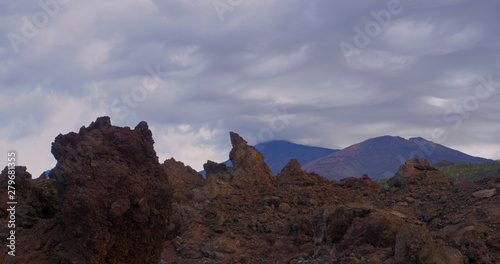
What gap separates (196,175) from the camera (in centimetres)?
2873

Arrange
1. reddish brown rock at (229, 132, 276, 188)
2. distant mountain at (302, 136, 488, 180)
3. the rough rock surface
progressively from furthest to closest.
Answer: distant mountain at (302, 136, 488, 180)
reddish brown rock at (229, 132, 276, 188)
the rough rock surface

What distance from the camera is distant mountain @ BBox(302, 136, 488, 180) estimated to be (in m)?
106

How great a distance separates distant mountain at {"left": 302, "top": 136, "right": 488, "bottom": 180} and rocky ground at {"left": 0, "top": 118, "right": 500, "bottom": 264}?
84.2 metres

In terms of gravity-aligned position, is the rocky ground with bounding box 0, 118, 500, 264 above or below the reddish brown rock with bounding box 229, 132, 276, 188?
below

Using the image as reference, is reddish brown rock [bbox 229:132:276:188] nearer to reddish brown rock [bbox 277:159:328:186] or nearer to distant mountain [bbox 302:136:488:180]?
reddish brown rock [bbox 277:159:328:186]

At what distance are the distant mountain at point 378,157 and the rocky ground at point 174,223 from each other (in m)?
84.2

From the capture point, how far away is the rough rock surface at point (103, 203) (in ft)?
27.6

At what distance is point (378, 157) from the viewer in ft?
417

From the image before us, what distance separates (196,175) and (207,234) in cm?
1032

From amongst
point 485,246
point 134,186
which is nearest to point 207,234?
point 134,186

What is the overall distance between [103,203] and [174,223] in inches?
415

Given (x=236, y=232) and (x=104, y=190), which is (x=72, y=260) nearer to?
(x=104, y=190)

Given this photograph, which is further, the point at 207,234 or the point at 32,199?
the point at 207,234

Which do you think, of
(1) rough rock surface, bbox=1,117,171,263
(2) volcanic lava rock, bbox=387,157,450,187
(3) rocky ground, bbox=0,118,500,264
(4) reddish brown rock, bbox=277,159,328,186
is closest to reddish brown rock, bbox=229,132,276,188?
(4) reddish brown rock, bbox=277,159,328,186
